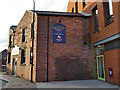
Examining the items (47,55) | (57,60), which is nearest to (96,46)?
(57,60)

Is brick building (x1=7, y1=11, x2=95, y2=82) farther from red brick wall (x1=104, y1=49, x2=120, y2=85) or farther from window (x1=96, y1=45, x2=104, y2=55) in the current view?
red brick wall (x1=104, y1=49, x2=120, y2=85)

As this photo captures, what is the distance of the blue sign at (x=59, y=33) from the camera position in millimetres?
11170

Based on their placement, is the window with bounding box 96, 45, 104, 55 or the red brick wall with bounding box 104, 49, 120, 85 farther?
the window with bounding box 96, 45, 104, 55

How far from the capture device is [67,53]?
36.5ft

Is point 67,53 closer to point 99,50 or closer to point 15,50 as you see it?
point 99,50

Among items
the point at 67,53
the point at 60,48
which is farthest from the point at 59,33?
the point at 67,53

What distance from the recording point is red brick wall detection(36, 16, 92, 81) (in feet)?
34.9

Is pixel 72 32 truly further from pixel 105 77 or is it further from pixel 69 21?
pixel 105 77

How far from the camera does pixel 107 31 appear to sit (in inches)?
363

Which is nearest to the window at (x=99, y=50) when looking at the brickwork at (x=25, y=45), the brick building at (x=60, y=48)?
the brick building at (x=60, y=48)

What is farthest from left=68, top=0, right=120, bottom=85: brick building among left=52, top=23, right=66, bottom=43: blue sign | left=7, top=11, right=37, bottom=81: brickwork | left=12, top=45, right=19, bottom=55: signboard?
left=12, top=45, right=19, bottom=55: signboard

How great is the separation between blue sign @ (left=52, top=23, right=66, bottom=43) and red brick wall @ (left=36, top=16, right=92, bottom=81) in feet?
0.96

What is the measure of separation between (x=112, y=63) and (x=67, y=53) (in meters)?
3.93

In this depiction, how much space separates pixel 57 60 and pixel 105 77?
13.7ft
